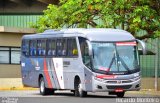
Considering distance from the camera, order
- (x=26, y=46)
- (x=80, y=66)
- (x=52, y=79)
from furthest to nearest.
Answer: (x=26, y=46) < (x=52, y=79) < (x=80, y=66)

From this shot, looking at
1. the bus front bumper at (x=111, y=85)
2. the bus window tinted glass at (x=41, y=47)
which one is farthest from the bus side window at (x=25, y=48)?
the bus front bumper at (x=111, y=85)

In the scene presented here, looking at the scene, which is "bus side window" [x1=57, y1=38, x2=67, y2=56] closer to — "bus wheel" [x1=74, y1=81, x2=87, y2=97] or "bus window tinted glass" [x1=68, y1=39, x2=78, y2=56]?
"bus window tinted glass" [x1=68, y1=39, x2=78, y2=56]

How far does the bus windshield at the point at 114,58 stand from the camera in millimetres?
27328

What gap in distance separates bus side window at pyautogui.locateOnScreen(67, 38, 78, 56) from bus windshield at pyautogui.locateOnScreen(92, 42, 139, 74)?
1.57 meters

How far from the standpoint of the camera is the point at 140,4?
35.3 meters

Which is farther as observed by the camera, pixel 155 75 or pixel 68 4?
pixel 155 75

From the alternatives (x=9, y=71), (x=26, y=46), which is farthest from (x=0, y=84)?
(x=26, y=46)

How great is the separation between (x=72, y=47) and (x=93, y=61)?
2176 mm

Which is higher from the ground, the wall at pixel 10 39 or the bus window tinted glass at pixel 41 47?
the wall at pixel 10 39

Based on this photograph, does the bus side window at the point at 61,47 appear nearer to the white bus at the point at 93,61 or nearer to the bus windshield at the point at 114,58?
the white bus at the point at 93,61

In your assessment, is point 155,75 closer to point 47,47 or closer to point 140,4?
point 140,4

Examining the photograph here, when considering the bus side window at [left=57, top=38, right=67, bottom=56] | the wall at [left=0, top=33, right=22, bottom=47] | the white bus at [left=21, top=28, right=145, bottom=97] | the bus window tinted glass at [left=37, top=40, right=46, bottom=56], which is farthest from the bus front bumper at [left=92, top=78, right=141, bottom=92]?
the wall at [left=0, top=33, right=22, bottom=47]

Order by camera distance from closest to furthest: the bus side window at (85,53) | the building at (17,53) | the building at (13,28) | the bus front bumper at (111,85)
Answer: the bus front bumper at (111,85), the bus side window at (85,53), the building at (17,53), the building at (13,28)

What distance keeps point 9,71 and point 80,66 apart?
64.5 feet
